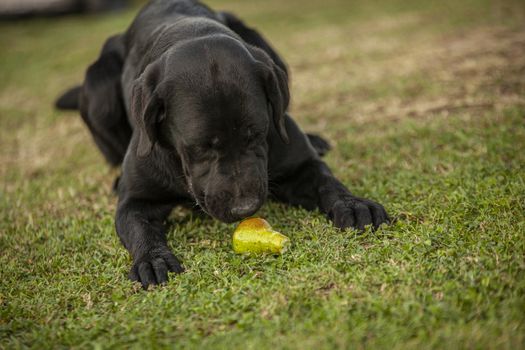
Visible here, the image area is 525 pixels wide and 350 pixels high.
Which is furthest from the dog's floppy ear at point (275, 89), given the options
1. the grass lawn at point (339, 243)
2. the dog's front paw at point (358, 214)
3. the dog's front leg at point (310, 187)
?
the grass lawn at point (339, 243)

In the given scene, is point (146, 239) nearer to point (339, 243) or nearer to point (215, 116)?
point (215, 116)

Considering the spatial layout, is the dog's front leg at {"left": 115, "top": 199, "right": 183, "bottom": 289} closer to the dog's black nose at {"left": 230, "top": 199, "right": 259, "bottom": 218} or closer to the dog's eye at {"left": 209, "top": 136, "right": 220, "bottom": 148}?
the dog's black nose at {"left": 230, "top": 199, "right": 259, "bottom": 218}

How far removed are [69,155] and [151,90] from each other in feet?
9.58

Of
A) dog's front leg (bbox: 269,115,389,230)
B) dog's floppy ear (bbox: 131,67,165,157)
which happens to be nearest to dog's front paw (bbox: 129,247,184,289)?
dog's floppy ear (bbox: 131,67,165,157)

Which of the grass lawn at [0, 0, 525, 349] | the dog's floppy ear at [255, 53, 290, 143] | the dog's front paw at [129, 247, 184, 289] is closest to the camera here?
the grass lawn at [0, 0, 525, 349]

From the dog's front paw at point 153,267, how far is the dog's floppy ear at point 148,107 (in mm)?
588

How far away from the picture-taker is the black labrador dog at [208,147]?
2.91m

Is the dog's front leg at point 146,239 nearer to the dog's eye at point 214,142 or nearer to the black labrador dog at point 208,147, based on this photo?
Answer: the black labrador dog at point 208,147

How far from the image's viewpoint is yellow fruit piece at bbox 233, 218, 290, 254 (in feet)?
9.78

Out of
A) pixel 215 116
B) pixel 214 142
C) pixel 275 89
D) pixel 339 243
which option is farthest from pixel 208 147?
pixel 339 243

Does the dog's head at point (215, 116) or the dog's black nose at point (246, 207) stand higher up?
the dog's head at point (215, 116)

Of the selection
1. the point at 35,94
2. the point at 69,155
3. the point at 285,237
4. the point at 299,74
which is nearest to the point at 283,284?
Result: the point at 285,237

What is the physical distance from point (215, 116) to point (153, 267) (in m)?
0.88

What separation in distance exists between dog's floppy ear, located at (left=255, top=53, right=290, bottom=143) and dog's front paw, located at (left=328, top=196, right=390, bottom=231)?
54 centimetres
